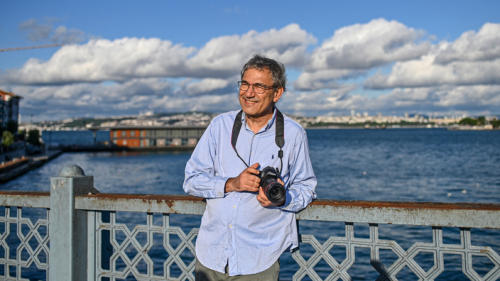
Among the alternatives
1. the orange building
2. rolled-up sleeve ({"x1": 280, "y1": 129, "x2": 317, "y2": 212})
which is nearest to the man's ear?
rolled-up sleeve ({"x1": 280, "y1": 129, "x2": 317, "y2": 212})

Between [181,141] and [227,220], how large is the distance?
316 feet

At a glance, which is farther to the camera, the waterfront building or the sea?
the waterfront building

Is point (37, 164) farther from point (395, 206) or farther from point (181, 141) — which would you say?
point (395, 206)

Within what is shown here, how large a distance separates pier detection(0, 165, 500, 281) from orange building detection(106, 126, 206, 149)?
92.2 m

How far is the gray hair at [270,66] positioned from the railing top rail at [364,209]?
857mm

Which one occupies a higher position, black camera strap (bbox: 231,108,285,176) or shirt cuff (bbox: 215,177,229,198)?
black camera strap (bbox: 231,108,285,176)

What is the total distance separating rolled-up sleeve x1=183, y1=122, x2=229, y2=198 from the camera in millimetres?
2322

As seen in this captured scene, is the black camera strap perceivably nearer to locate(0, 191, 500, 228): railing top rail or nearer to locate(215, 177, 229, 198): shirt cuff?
locate(215, 177, 229, 198): shirt cuff

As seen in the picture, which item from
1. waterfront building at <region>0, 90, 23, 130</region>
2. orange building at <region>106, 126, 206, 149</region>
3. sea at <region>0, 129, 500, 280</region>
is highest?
waterfront building at <region>0, 90, 23, 130</region>

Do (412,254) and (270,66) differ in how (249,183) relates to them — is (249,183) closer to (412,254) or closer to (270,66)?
(270,66)

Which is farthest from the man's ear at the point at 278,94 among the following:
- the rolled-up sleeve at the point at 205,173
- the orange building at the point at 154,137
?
the orange building at the point at 154,137

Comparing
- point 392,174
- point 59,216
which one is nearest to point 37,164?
point 392,174

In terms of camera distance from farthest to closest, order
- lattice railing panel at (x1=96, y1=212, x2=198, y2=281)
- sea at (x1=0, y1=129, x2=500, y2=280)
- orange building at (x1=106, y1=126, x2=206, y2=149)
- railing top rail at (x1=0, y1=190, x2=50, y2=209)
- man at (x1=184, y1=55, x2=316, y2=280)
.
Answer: orange building at (x1=106, y1=126, x2=206, y2=149) < sea at (x1=0, y1=129, x2=500, y2=280) < railing top rail at (x1=0, y1=190, x2=50, y2=209) < lattice railing panel at (x1=96, y1=212, x2=198, y2=281) < man at (x1=184, y1=55, x2=316, y2=280)

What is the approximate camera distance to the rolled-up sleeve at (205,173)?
2.32 metres
